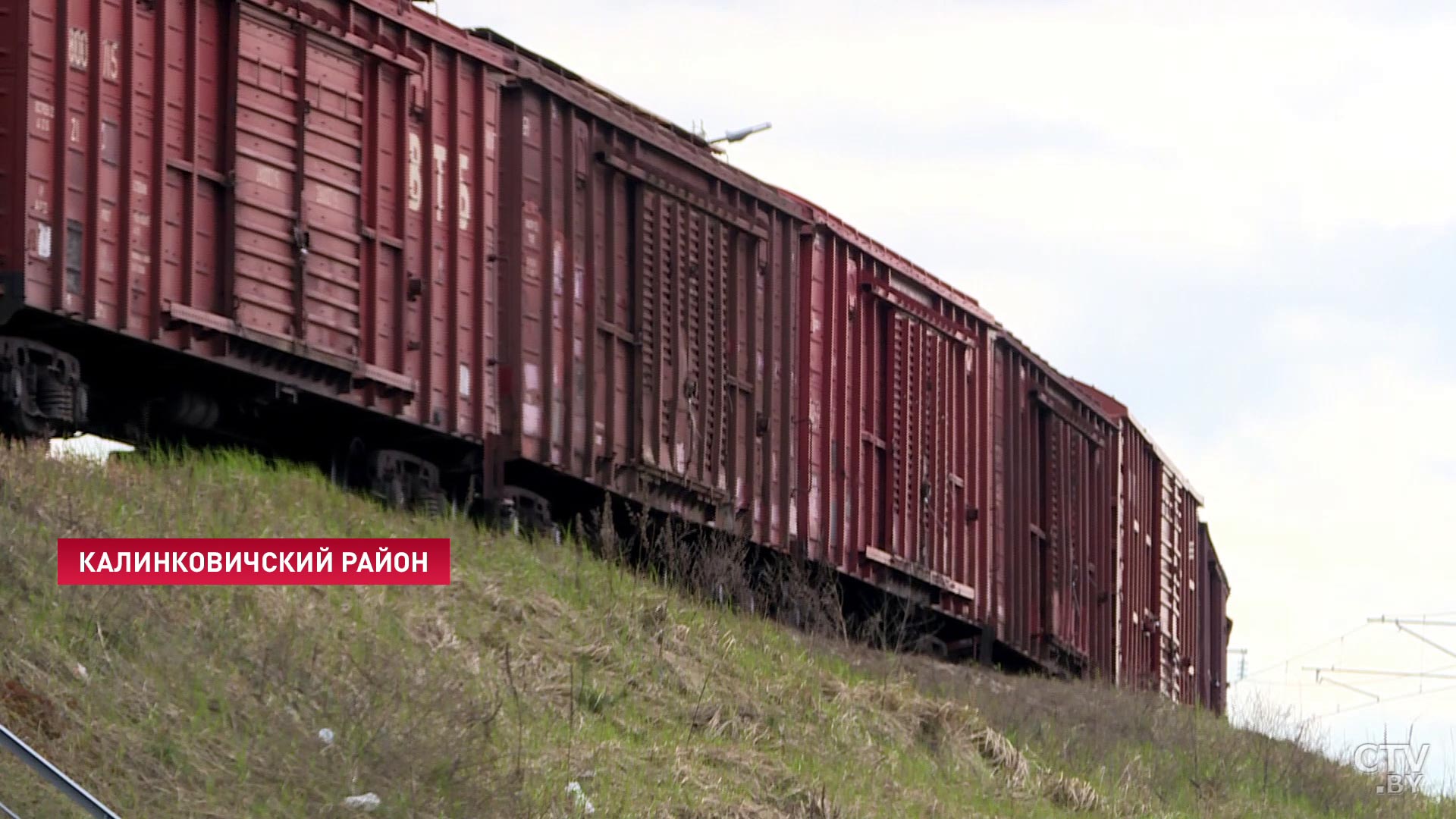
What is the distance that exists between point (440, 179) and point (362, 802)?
6.91m

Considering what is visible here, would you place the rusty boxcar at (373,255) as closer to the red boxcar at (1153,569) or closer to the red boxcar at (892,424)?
the red boxcar at (892,424)

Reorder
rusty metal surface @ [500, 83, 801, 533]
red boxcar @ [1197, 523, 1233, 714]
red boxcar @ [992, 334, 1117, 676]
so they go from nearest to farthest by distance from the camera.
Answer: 1. rusty metal surface @ [500, 83, 801, 533]
2. red boxcar @ [992, 334, 1117, 676]
3. red boxcar @ [1197, 523, 1233, 714]

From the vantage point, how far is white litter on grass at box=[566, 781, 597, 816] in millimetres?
10469

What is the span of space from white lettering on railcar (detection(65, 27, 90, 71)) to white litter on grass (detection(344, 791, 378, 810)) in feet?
17.4

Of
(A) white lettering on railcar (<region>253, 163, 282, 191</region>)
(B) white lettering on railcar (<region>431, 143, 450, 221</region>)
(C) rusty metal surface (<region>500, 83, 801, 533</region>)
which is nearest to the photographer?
(A) white lettering on railcar (<region>253, 163, 282, 191</region>)

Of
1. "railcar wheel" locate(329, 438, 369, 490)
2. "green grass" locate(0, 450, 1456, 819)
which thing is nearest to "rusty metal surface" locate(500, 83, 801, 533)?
"railcar wheel" locate(329, 438, 369, 490)

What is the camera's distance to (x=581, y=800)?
1052 cm

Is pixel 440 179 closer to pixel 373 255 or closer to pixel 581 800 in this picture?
pixel 373 255

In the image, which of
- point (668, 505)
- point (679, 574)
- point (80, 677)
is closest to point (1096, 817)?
point (679, 574)

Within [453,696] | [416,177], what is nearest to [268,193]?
[416,177]

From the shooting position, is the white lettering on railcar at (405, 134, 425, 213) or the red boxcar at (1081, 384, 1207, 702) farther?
the red boxcar at (1081, 384, 1207, 702)

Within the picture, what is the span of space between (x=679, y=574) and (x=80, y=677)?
646 centimetres

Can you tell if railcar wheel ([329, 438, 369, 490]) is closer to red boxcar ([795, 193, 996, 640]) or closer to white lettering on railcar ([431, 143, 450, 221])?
white lettering on railcar ([431, 143, 450, 221])
